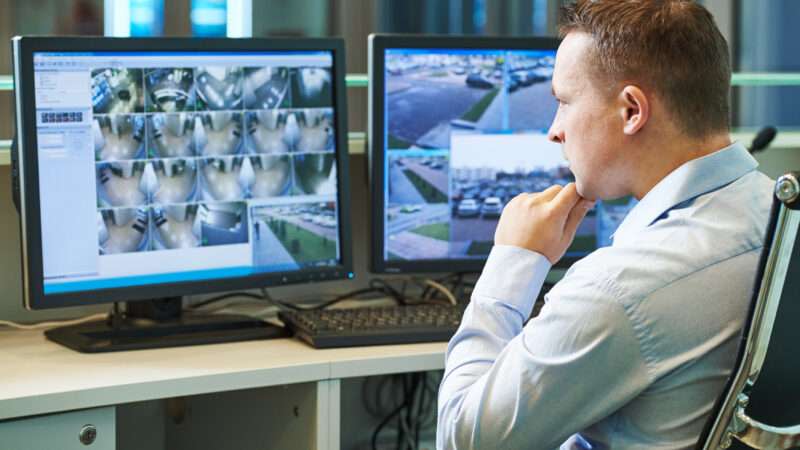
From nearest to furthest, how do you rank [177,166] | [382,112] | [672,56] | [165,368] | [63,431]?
[672,56], [63,431], [165,368], [177,166], [382,112]

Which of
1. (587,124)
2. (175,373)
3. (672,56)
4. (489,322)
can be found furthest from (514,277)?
(175,373)

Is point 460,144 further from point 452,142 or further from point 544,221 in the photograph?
point 544,221

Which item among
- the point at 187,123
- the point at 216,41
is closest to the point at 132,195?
the point at 187,123

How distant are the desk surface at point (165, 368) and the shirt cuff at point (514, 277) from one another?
0.47 m

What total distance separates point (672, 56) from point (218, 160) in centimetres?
95

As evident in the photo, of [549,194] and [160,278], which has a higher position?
[549,194]

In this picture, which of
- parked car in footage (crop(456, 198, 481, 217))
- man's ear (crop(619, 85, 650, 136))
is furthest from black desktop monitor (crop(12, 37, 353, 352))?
man's ear (crop(619, 85, 650, 136))

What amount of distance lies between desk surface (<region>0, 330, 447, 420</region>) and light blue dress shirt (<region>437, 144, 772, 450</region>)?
553 millimetres

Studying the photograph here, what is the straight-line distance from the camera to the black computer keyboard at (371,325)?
1.98 meters

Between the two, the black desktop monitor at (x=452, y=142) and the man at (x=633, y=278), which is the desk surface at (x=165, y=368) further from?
the man at (x=633, y=278)

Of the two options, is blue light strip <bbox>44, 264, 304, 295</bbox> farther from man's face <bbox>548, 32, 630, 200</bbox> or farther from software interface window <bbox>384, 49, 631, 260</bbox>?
man's face <bbox>548, 32, 630, 200</bbox>

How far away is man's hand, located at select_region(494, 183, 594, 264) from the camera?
1520mm

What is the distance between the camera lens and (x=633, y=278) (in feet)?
4.03

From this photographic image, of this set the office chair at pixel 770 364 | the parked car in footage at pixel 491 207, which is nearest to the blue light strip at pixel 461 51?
the parked car in footage at pixel 491 207
